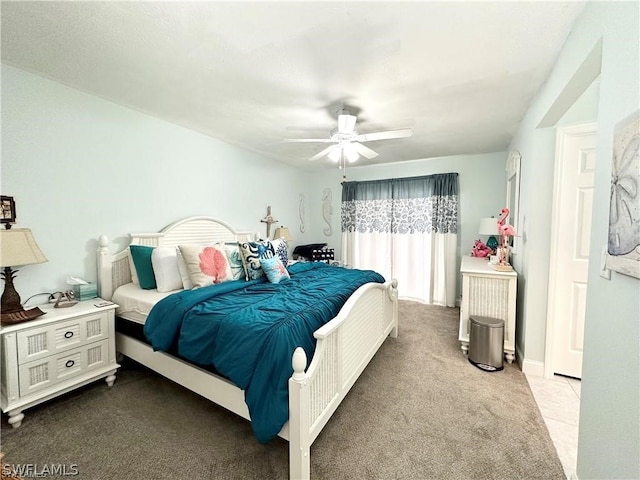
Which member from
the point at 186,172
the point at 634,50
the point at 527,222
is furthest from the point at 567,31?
the point at 186,172

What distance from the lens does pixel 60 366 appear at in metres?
1.84

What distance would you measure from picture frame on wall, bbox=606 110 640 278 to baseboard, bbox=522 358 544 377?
1714 millimetres

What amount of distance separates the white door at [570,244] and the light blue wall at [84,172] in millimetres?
3574

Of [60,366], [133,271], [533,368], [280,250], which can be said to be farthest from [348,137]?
[60,366]

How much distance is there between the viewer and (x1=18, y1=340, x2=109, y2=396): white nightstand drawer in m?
1.70

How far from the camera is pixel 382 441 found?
159 cm

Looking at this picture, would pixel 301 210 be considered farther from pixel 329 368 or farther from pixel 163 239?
pixel 329 368

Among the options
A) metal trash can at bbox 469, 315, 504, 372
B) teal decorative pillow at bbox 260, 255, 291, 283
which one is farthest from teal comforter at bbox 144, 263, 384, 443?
metal trash can at bbox 469, 315, 504, 372

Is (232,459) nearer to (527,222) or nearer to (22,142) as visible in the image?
(22,142)

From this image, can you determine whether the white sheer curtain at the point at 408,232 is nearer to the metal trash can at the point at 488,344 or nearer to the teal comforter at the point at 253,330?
the metal trash can at the point at 488,344

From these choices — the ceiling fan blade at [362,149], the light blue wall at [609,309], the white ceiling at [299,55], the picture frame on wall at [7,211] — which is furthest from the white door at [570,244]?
the picture frame on wall at [7,211]

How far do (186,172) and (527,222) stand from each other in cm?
352

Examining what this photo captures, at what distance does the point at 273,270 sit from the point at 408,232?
2.83m

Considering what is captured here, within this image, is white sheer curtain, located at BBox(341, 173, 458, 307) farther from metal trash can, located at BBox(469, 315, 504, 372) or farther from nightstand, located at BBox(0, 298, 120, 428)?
nightstand, located at BBox(0, 298, 120, 428)
